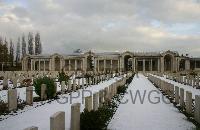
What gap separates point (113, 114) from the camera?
467 inches

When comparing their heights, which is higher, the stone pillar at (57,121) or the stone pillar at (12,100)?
the stone pillar at (57,121)

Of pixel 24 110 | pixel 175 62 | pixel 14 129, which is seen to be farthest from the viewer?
pixel 175 62

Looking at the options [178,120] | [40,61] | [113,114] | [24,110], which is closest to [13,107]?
[24,110]

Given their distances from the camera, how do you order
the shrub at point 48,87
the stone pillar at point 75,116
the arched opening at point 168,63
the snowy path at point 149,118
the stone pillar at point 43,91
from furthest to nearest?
the arched opening at point 168,63
the shrub at point 48,87
the stone pillar at point 43,91
the snowy path at point 149,118
the stone pillar at point 75,116

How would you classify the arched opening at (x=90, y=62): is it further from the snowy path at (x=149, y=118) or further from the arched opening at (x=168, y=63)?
the snowy path at (x=149, y=118)

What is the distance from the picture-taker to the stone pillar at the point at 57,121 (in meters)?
6.27

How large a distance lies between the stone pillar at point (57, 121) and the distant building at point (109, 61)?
64383mm

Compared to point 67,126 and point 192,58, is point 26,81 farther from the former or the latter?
point 192,58

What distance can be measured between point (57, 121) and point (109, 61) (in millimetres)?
70855

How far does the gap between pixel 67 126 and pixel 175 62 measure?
6580 cm

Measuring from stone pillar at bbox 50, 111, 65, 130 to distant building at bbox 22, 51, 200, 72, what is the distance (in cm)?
6438

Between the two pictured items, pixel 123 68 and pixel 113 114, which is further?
pixel 123 68

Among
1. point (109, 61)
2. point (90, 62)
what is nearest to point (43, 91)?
point (90, 62)

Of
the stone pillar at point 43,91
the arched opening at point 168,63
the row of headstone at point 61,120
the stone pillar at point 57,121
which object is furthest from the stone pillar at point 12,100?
the arched opening at point 168,63
